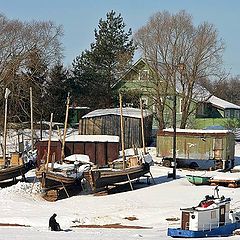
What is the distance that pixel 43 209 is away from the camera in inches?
1178

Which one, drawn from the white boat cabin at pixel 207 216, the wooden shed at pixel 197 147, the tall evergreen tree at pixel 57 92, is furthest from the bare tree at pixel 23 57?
the white boat cabin at pixel 207 216

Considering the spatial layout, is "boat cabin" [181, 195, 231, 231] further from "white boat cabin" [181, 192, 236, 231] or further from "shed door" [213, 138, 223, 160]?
"shed door" [213, 138, 223, 160]

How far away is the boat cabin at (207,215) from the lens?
2291 centimetres

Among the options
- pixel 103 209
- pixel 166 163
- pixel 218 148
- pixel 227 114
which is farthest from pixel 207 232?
pixel 227 114

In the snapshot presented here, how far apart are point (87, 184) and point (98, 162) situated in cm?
582

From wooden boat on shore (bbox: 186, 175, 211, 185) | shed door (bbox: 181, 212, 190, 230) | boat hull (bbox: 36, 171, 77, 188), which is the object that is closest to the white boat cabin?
shed door (bbox: 181, 212, 190, 230)

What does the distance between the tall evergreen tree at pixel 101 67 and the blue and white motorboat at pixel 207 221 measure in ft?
140

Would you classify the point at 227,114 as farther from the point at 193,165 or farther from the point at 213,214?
the point at 213,214

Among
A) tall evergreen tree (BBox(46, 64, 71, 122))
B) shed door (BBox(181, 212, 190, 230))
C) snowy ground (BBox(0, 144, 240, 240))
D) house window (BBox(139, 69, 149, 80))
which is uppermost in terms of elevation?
house window (BBox(139, 69, 149, 80))

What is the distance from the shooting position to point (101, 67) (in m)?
69.6

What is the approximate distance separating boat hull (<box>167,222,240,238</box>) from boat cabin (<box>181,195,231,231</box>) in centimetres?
16

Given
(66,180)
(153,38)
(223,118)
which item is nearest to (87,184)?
(66,180)

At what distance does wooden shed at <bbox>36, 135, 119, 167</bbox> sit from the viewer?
41031mm

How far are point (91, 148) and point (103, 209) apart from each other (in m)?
12.1
